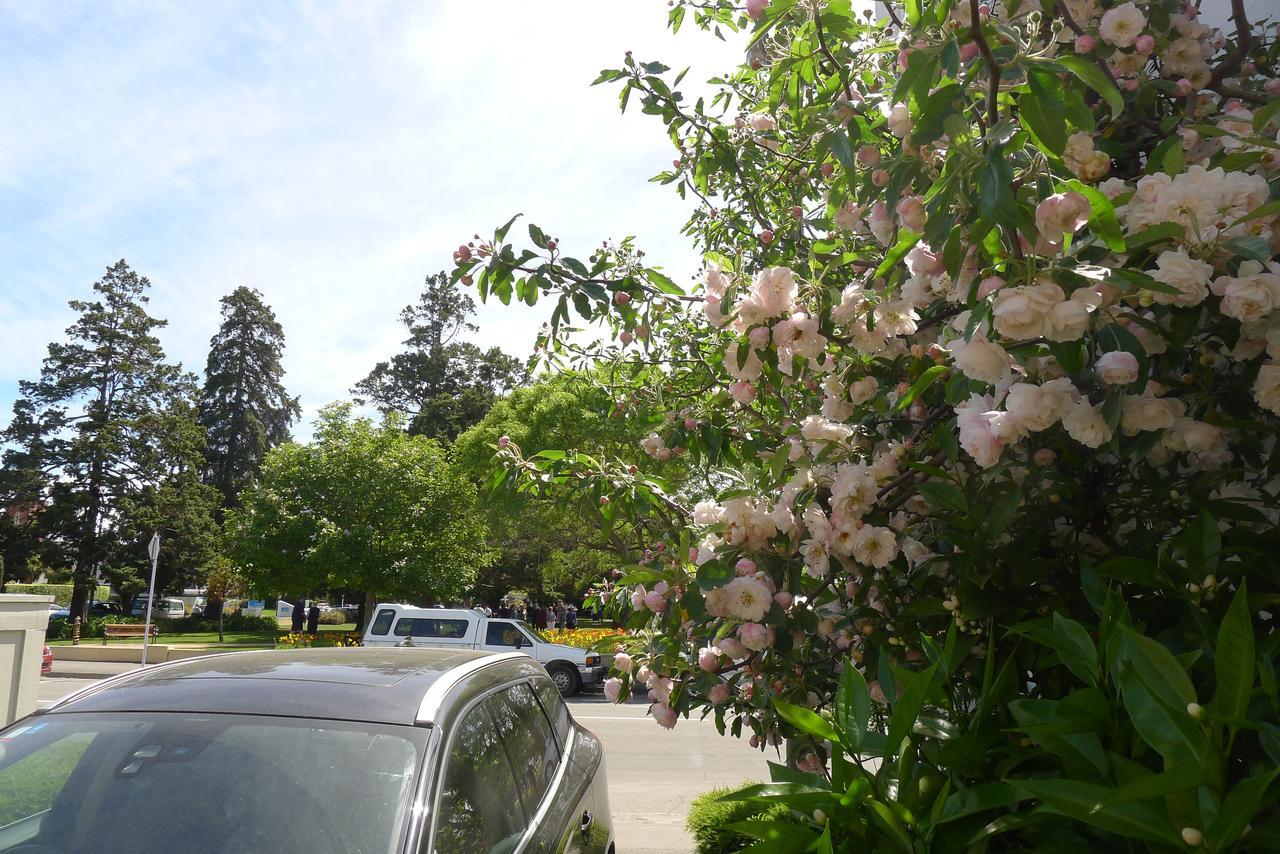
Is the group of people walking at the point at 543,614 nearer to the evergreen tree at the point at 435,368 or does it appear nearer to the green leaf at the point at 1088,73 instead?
the evergreen tree at the point at 435,368

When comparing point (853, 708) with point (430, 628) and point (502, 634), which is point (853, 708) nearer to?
point (430, 628)

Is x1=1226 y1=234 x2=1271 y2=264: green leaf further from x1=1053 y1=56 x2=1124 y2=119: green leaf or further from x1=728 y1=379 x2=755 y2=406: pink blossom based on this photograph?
x1=728 y1=379 x2=755 y2=406: pink blossom

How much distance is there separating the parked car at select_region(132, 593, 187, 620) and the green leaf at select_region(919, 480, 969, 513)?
45.8 m

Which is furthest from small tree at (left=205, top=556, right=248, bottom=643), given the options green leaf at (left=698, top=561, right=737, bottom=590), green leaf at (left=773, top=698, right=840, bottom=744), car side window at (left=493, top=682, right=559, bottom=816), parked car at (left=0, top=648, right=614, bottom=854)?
green leaf at (left=773, top=698, right=840, bottom=744)

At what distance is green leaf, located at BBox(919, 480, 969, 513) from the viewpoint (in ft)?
6.73

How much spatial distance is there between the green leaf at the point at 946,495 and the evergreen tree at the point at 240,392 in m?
52.2

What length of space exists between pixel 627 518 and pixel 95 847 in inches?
82.5

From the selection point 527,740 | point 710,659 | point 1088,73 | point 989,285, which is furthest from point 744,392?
point 527,740

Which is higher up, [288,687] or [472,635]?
[288,687]

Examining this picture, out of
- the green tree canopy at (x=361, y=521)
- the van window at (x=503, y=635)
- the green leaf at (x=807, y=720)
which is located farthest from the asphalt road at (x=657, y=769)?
the green tree canopy at (x=361, y=521)

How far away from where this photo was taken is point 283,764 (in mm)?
2482

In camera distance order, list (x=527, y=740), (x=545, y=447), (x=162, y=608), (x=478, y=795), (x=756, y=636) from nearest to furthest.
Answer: (x=756, y=636) → (x=478, y=795) → (x=527, y=740) → (x=545, y=447) → (x=162, y=608)

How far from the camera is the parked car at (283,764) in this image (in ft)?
7.59

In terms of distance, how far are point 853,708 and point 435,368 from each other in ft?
162
